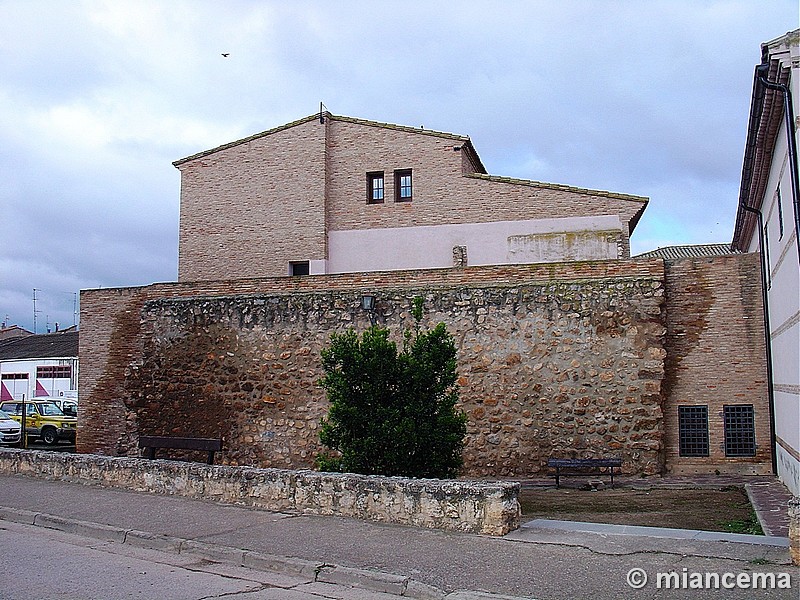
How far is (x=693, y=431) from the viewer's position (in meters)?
14.9

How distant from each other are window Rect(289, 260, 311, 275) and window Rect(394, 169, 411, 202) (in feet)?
10.9

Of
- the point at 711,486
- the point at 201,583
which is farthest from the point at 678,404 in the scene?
the point at 201,583

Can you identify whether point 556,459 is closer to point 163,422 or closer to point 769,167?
point 769,167

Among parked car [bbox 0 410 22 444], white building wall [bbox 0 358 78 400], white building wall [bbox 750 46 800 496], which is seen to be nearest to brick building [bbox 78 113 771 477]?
white building wall [bbox 750 46 800 496]

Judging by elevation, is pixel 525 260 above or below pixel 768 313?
above

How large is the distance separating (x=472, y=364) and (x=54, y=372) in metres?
32.0

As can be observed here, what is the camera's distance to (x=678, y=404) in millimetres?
15070

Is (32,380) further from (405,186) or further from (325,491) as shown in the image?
(325,491)

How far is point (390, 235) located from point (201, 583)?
16.0 metres

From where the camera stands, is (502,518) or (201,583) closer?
(201,583)

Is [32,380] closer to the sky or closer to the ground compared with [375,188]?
closer to the ground

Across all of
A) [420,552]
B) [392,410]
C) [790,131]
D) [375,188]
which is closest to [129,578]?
[420,552]

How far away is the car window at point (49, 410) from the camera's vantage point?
2666 cm

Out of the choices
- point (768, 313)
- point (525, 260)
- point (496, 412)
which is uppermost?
point (525, 260)
